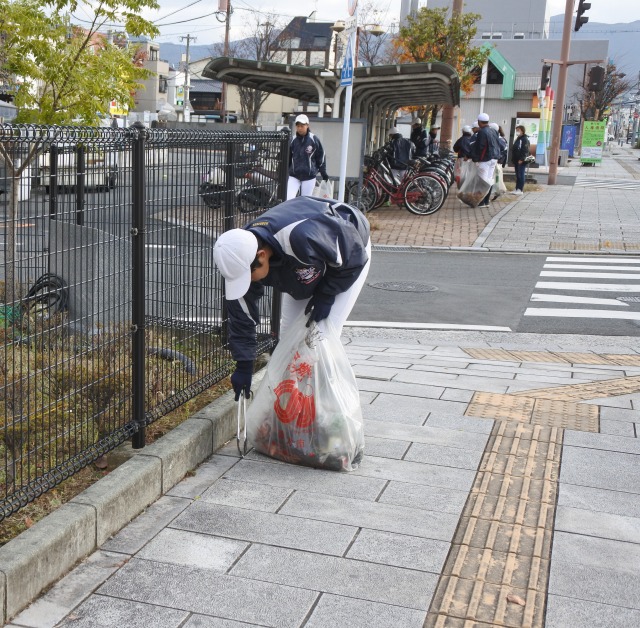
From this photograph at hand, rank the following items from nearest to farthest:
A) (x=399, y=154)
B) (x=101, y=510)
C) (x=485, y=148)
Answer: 1. (x=101, y=510)
2. (x=399, y=154)
3. (x=485, y=148)

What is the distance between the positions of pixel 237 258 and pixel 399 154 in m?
15.4

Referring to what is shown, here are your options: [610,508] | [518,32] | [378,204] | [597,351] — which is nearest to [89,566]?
[610,508]

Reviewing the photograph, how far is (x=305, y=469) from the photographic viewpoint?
4.91 metres

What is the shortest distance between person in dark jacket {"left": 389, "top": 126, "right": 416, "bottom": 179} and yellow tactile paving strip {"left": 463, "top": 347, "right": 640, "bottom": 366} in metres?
11.0

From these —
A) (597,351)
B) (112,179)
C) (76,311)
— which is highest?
(112,179)

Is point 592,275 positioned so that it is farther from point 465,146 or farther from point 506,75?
point 506,75

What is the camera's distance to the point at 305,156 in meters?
14.7

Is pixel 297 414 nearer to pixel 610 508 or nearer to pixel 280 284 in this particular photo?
pixel 280 284

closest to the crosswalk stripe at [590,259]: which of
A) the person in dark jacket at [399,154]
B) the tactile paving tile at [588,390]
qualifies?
the person in dark jacket at [399,154]

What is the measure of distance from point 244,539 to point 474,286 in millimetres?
8754

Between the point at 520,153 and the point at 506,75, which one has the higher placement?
the point at 506,75

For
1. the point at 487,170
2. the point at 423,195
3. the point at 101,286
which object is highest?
the point at 487,170

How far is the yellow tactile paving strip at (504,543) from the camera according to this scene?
11.4 ft

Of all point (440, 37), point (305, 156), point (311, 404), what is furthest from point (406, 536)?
point (440, 37)
